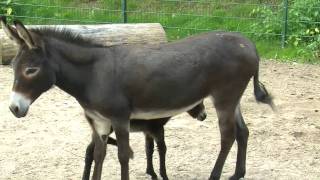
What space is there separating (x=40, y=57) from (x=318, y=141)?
3.44 metres

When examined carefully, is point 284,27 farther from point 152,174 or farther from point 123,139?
point 123,139

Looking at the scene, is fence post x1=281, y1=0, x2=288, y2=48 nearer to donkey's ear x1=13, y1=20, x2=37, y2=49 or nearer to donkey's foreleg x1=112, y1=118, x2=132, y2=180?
donkey's foreleg x1=112, y1=118, x2=132, y2=180

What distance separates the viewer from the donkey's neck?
491cm

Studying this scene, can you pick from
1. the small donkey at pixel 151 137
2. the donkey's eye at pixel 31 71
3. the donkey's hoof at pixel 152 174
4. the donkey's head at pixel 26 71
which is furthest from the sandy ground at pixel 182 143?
the donkey's eye at pixel 31 71

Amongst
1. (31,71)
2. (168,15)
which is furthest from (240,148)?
(168,15)

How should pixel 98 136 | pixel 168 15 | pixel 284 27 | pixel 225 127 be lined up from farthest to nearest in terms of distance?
1. pixel 168 15
2. pixel 284 27
3. pixel 225 127
4. pixel 98 136

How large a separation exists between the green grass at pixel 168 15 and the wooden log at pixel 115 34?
3.03 feet

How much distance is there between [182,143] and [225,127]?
4.65 feet

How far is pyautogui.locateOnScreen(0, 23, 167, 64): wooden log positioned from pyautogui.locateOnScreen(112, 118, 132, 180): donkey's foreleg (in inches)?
205

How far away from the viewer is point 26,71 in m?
4.70

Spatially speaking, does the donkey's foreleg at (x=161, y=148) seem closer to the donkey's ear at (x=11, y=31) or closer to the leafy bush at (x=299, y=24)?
the donkey's ear at (x=11, y=31)

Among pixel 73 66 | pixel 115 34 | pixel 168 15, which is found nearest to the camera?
pixel 73 66

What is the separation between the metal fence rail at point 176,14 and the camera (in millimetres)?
11938

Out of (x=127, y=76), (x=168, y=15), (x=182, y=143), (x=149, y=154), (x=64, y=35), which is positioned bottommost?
(x=182, y=143)
